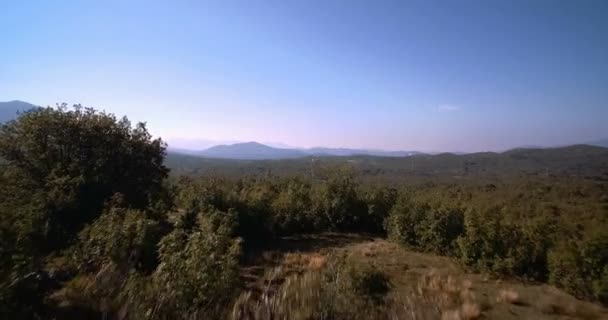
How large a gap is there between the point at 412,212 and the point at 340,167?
11.4m

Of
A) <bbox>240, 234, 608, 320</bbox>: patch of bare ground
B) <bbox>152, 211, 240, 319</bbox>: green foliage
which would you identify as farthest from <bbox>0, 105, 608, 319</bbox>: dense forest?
<bbox>240, 234, 608, 320</bbox>: patch of bare ground

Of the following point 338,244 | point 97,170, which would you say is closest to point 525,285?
point 338,244

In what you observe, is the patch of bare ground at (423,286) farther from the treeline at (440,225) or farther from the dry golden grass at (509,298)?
the treeline at (440,225)

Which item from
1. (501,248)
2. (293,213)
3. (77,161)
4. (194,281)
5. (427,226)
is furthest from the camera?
(293,213)

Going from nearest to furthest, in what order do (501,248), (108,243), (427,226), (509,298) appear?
(108,243) → (509,298) → (501,248) → (427,226)

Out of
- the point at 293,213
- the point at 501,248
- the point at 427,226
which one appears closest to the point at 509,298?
the point at 501,248

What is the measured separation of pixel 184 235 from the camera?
8914mm

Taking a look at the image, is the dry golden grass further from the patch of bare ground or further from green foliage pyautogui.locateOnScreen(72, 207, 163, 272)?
green foliage pyautogui.locateOnScreen(72, 207, 163, 272)

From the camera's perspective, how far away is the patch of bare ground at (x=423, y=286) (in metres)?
4.67

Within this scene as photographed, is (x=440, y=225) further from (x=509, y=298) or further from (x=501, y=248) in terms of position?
(x=509, y=298)

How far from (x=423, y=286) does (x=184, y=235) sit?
974cm

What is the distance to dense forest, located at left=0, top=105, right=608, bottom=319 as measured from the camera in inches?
149

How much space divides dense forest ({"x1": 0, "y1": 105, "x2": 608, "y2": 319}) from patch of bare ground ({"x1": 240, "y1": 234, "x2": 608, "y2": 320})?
15.0 inches

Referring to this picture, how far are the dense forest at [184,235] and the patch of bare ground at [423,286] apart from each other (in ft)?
1.25
